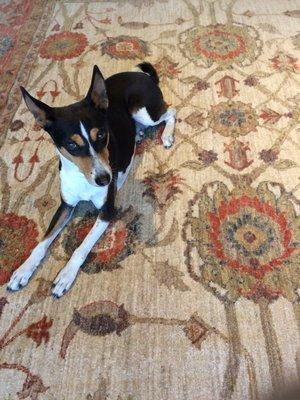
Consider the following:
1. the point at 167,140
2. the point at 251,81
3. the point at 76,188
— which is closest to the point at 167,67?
the point at 251,81

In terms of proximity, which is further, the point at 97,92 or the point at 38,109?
the point at 97,92

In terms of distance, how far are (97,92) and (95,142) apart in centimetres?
20

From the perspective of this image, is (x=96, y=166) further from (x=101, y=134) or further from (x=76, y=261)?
(x=76, y=261)

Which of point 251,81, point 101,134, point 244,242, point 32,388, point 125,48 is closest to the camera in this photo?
point 32,388

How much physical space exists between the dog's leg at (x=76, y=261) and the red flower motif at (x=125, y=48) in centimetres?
141

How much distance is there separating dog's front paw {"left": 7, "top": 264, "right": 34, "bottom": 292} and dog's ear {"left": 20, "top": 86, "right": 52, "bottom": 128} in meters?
0.61

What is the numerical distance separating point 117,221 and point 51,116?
1.98 feet

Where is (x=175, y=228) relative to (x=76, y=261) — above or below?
below

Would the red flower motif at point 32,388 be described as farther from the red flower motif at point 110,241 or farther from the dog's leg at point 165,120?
the dog's leg at point 165,120

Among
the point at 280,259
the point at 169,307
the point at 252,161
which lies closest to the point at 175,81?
the point at 252,161

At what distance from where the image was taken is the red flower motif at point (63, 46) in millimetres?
2662

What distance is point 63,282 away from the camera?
1.58 metres

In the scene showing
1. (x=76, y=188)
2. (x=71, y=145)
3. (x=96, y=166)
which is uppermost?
(x=71, y=145)

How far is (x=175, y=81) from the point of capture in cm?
242
